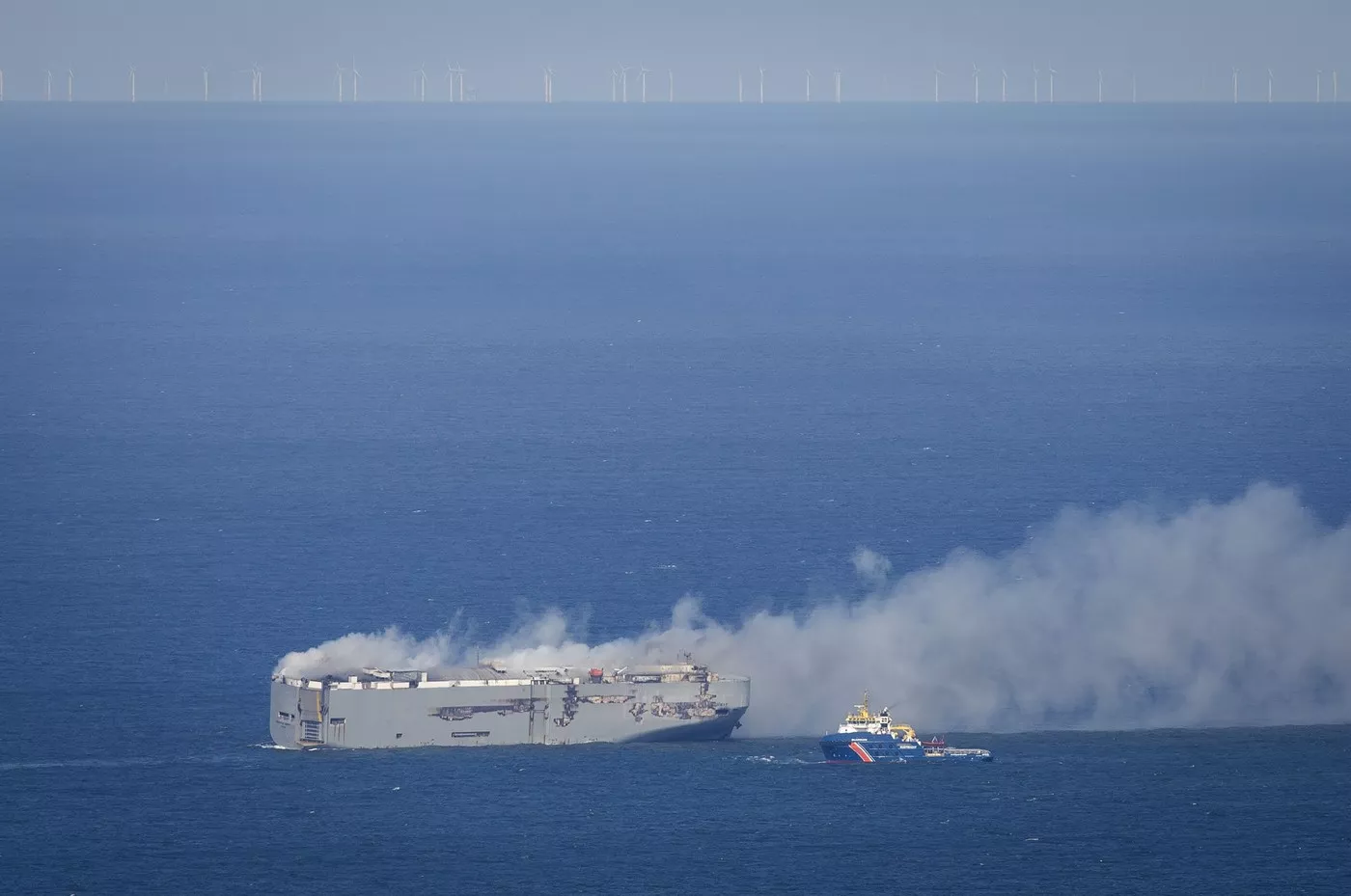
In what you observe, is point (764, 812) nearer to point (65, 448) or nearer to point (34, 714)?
point (34, 714)

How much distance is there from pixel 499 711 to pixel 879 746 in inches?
571

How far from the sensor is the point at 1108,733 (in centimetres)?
9950

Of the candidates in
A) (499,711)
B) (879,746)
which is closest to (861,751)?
(879,746)

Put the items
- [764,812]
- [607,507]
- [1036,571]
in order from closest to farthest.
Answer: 1. [764,812]
2. [1036,571]
3. [607,507]

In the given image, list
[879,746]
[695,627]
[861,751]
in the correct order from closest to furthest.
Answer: [861,751]
[879,746]
[695,627]

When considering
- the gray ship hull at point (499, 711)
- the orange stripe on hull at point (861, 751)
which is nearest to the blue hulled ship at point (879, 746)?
the orange stripe on hull at point (861, 751)

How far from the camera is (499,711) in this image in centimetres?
9562

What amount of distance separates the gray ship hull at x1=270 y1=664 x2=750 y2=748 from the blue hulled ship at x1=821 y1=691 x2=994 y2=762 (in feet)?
15.1

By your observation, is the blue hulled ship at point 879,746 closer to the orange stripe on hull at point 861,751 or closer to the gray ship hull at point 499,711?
the orange stripe on hull at point 861,751

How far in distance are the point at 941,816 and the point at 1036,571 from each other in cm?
2853

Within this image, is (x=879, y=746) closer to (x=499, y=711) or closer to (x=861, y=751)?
(x=861, y=751)

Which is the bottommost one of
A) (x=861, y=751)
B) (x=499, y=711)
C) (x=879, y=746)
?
(x=861, y=751)

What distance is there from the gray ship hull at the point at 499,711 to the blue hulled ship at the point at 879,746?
4.60 m

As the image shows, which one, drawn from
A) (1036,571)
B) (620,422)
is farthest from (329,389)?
(1036,571)
